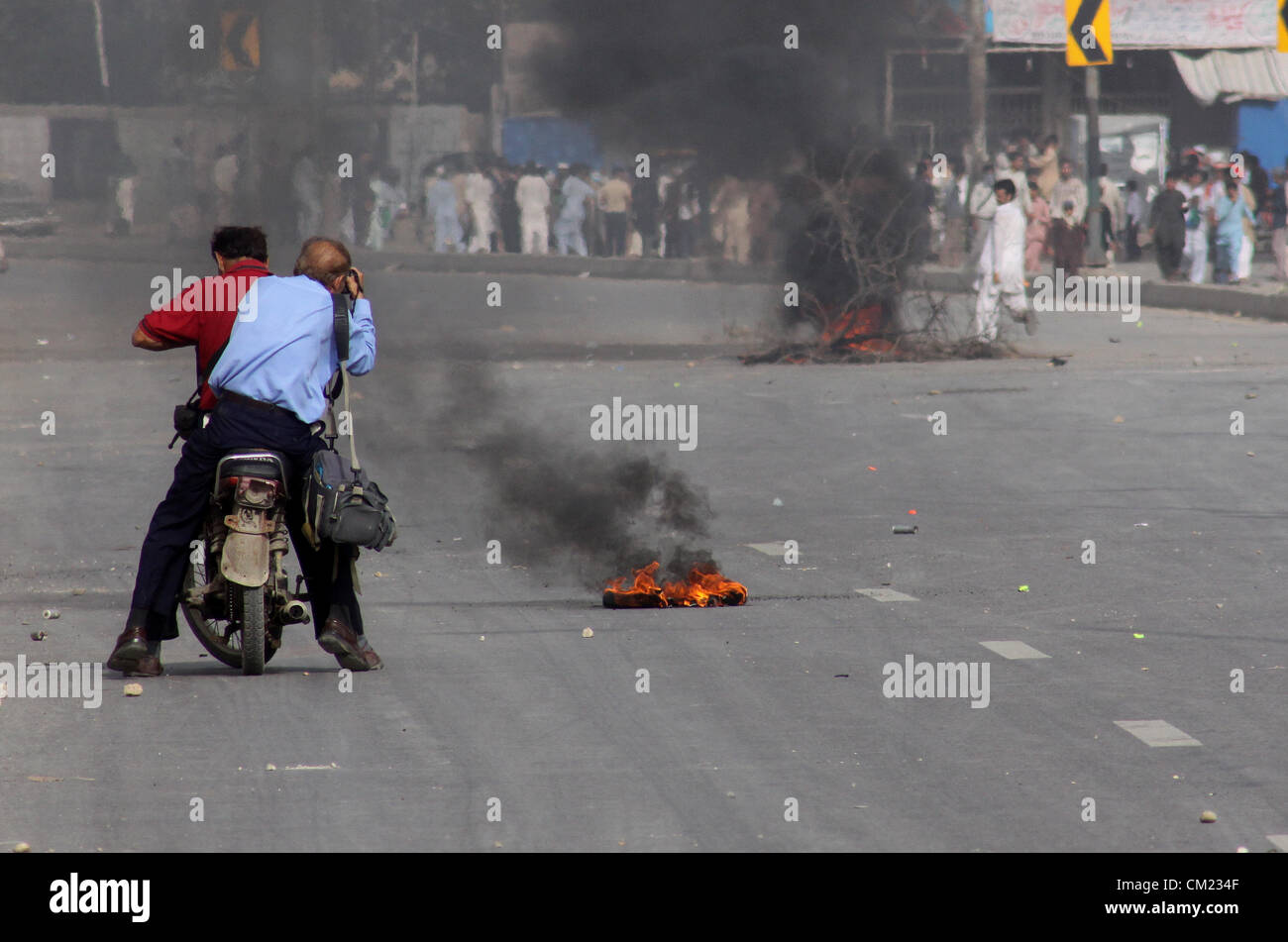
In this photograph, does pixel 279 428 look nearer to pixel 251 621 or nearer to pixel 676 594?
pixel 251 621

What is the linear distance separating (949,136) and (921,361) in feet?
56.5

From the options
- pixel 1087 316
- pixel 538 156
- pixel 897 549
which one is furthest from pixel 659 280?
pixel 897 549

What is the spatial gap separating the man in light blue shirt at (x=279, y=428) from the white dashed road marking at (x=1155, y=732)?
7.79 ft

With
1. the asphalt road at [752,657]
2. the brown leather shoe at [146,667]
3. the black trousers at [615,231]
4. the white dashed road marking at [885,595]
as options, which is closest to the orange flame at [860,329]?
the asphalt road at [752,657]

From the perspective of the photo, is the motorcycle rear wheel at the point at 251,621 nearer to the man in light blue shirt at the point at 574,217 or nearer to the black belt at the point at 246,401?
the black belt at the point at 246,401

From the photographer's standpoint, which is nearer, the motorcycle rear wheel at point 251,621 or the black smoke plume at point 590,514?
the motorcycle rear wheel at point 251,621

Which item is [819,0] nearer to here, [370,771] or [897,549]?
[897,549]

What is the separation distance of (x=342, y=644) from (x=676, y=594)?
5.86ft

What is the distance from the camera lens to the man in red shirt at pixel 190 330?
620 cm

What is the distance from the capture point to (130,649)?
6238 millimetres

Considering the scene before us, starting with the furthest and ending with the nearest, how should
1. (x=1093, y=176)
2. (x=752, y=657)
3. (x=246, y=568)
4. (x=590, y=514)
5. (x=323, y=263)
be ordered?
(x=1093, y=176) → (x=590, y=514) → (x=752, y=657) → (x=323, y=263) → (x=246, y=568)

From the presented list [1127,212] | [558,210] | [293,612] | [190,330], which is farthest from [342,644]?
[1127,212]

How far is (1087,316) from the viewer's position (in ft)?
74.9

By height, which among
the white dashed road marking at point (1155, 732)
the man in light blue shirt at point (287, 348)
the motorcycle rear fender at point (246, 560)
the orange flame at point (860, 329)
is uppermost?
the man in light blue shirt at point (287, 348)
